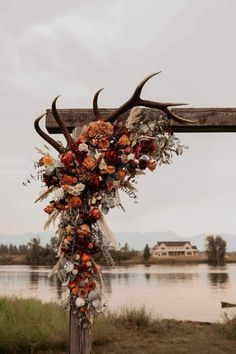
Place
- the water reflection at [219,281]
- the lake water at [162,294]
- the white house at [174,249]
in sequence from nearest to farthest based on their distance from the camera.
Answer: the lake water at [162,294] < the water reflection at [219,281] < the white house at [174,249]

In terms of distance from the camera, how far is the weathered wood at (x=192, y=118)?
4305mm

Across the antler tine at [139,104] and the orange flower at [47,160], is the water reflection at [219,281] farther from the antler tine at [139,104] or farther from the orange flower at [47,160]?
the orange flower at [47,160]

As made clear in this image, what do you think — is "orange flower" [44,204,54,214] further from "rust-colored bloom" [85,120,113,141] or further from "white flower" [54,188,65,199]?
"rust-colored bloom" [85,120,113,141]

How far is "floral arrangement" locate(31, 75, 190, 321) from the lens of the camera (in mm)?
3598

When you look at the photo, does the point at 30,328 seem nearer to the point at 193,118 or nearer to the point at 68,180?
the point at 68,180

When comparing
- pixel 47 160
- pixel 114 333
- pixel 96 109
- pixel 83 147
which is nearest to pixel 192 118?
pixel 96 109

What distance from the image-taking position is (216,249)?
5256 centimetres

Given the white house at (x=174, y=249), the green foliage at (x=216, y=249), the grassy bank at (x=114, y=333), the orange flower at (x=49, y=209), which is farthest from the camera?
the white house at (x=174, y=249)

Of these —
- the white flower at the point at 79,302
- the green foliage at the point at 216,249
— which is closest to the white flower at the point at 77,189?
the white flower at the point at 79,302

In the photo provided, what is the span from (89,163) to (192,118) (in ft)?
4.36

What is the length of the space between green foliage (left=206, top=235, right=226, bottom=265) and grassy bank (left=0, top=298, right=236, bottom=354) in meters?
40.9

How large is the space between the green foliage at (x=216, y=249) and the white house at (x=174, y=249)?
8.59 metres

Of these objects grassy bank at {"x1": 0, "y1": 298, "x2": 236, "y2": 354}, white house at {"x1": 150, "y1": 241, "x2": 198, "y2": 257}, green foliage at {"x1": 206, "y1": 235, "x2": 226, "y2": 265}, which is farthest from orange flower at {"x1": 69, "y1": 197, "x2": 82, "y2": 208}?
white house at {"x1": 150, "y1": 241, "x2": 198, "y2": 257}

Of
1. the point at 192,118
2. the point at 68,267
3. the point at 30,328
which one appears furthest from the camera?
the point at 30,328
